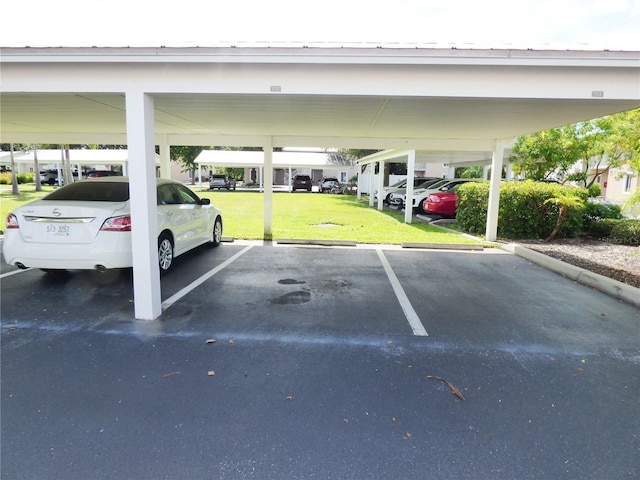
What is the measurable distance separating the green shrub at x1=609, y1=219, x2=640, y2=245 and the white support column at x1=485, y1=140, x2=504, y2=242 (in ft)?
9.77

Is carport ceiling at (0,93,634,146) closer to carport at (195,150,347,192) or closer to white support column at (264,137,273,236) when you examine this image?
white support column at (264,137,273,236)

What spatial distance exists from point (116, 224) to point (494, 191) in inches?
338

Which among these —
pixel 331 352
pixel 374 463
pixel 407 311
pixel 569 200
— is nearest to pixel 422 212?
pixel 569 200

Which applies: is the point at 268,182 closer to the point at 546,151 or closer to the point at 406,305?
the point at 406,305

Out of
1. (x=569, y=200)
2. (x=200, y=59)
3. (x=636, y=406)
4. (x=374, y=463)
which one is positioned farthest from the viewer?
(x=569, y=200)

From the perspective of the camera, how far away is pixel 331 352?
3.94 metres

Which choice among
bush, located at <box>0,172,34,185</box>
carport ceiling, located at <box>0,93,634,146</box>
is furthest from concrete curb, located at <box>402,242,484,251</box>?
bush, located at <box>0,172,34,185</box>

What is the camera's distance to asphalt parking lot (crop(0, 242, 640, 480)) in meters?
2.47

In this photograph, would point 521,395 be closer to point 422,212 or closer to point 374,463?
point 374,463

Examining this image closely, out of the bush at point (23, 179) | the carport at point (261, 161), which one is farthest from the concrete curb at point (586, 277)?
the bush at point (23, 179)

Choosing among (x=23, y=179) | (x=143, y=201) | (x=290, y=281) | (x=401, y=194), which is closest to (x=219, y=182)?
(x=23, y=179)

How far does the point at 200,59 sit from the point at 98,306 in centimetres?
325

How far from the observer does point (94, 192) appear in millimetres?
6203

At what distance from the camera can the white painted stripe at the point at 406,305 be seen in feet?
15.0
